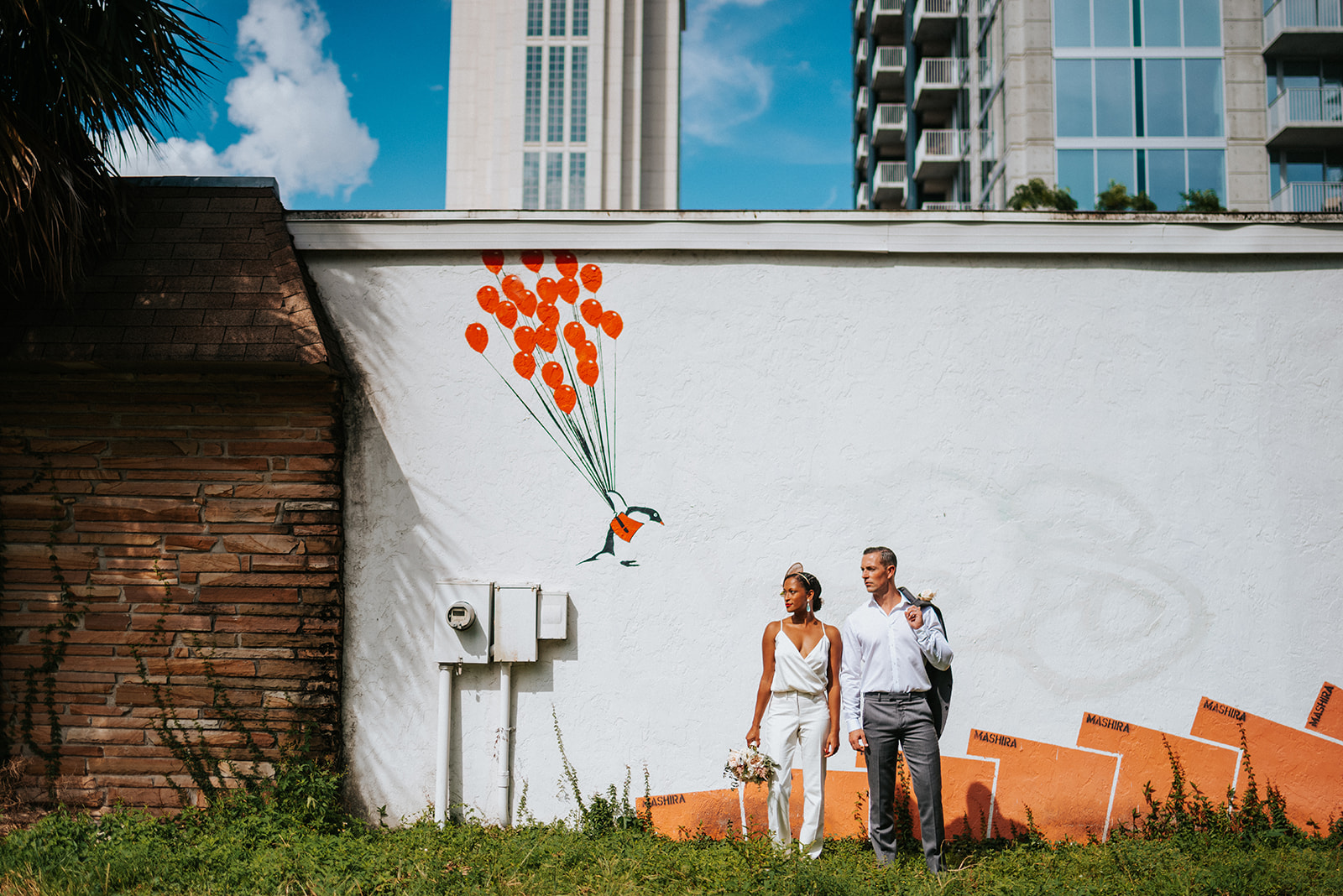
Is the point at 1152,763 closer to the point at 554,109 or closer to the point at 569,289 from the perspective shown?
the point at 569,289

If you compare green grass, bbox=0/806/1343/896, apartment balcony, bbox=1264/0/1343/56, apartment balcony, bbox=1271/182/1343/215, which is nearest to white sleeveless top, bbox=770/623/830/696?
green grass, bbox=0/806/1343/896

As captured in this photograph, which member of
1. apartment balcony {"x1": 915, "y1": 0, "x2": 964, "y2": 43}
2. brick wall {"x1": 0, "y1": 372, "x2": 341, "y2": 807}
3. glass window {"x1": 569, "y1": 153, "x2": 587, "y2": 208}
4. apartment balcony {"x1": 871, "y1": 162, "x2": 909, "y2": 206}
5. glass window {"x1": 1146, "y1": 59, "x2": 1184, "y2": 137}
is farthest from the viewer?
apartment balcony {"x1": 871, "y1": 162, "x2": 909, "y2": 206}

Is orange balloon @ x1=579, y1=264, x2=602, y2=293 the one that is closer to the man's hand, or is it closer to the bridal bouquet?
the man's hand

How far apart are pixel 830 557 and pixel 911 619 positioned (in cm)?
90

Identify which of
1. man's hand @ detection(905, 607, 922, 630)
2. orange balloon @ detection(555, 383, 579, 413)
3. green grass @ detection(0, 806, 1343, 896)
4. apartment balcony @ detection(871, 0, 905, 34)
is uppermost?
apartment balcony @ detection(871, 0, 905, 34)

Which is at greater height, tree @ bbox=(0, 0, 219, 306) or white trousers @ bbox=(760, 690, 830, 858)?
tree @ bbox=(0, 0, 219, 306)

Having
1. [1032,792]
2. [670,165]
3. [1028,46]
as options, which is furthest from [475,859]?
[670,165]

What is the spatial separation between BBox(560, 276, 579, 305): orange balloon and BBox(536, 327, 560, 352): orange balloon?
0.23 metres

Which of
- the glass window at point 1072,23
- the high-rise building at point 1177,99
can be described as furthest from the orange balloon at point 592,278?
the glass window at point 1072,23

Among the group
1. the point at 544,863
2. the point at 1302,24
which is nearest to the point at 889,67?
the point at 1302,24

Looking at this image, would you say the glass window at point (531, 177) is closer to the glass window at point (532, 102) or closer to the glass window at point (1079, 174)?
the glass window at point (532, 102)

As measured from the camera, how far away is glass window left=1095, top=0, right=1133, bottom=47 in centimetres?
2272

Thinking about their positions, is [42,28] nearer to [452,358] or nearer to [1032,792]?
[452,358]

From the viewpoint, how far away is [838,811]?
5324mm
